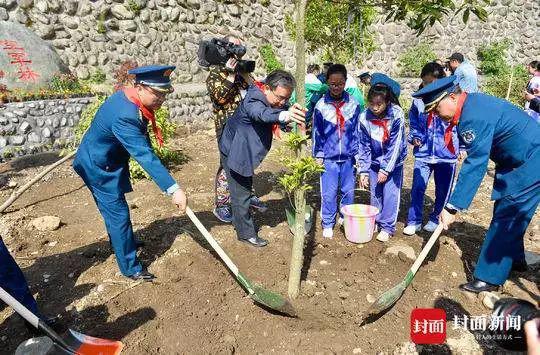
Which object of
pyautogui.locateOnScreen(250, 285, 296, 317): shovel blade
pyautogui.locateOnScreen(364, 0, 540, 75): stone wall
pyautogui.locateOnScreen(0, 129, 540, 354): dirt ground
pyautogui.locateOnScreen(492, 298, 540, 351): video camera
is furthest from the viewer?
pyautogui.locateOnScreen(364, 0, 540, 75): stone wall

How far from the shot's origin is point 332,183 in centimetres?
418

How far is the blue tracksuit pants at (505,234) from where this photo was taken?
3.14 metres

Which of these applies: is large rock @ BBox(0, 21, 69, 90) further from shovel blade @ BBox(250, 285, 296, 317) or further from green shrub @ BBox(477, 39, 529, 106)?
green shrub @ BBox(477, 39, 529, 106)

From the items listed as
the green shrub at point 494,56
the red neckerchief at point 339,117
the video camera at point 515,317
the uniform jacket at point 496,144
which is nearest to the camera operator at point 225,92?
the red neckerchief at point 339,117

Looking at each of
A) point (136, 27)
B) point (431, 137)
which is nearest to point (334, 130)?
point (431, 137)

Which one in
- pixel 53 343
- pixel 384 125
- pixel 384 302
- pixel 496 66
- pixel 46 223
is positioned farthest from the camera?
pixel 496 66

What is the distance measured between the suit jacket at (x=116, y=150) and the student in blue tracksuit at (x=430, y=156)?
2.69 meters

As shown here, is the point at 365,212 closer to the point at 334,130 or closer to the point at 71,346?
the point at 334,130

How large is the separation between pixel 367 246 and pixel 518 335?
2.68 metres

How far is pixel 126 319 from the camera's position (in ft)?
9.90

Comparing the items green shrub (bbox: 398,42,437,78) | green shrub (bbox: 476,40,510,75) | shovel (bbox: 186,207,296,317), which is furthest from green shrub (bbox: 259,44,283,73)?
shovel (bbox: 186,207,296,317)

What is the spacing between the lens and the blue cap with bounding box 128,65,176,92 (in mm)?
2922

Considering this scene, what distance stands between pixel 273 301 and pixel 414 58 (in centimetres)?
1407

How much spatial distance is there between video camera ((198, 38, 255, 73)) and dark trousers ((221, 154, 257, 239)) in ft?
3.97
